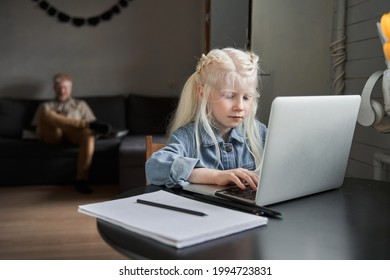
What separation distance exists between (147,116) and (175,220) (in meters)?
3.79

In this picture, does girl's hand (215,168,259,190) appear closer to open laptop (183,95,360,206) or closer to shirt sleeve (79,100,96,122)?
open laptop (183,95,360,206)

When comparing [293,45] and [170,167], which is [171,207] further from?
[293,45]

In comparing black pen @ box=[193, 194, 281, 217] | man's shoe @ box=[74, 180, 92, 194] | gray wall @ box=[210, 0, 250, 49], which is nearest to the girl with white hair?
black pen @ box=[193, 194, 281, 217]

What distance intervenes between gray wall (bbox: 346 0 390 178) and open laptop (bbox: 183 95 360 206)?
2.92ft

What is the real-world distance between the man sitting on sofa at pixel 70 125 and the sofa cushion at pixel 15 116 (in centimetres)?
16

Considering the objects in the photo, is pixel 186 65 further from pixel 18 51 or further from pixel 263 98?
pixel 263 98

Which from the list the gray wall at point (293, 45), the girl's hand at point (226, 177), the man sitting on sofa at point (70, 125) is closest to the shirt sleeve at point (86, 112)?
the man sitting on sofa at point (70, 125)

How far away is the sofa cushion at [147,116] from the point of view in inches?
180

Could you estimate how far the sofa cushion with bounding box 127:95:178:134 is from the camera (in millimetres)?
4582

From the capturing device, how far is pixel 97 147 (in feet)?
13.3

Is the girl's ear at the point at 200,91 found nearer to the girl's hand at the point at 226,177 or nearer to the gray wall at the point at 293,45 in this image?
the girl's hand at the point at 226,177

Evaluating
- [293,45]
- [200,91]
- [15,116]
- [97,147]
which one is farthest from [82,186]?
[200,91]

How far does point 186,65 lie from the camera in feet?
16.1
